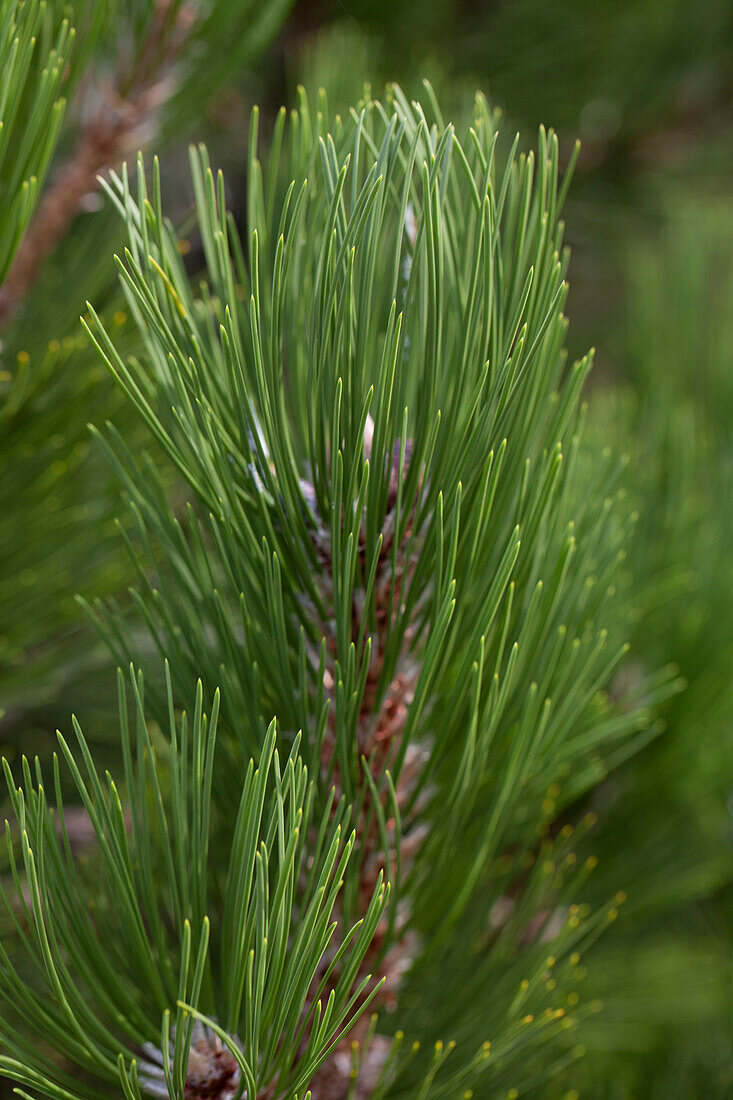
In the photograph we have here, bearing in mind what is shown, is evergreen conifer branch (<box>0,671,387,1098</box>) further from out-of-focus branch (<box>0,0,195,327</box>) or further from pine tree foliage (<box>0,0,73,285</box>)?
out-of-focus branch (<box>0,0,195,327</box>)

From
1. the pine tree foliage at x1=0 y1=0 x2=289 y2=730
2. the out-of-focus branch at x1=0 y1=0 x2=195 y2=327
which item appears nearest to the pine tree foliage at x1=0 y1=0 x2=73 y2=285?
the pine tree foliage at x1=0 y1=0 x2=289 y2=730

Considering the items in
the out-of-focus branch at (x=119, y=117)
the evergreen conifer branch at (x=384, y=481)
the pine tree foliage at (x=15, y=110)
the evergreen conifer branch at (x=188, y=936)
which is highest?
the out-of-focus branch at (x=119, y=117)

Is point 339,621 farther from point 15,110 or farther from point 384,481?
point 15,110

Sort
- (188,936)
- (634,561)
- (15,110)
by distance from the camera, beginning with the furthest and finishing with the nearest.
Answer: (634,561) → (15,110) → (188,936)

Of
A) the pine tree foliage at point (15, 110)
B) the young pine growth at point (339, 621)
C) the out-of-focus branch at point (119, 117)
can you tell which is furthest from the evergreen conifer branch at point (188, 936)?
the out-of-focus branch at point (119, 117)

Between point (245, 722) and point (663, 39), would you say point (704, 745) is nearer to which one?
point (245, 722)

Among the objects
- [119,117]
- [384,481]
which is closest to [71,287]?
[119,117]

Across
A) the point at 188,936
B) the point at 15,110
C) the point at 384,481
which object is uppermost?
the point at 15,110

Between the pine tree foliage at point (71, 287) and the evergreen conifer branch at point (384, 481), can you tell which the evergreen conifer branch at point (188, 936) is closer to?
the evergreen conifer branch at point (384, 481)
